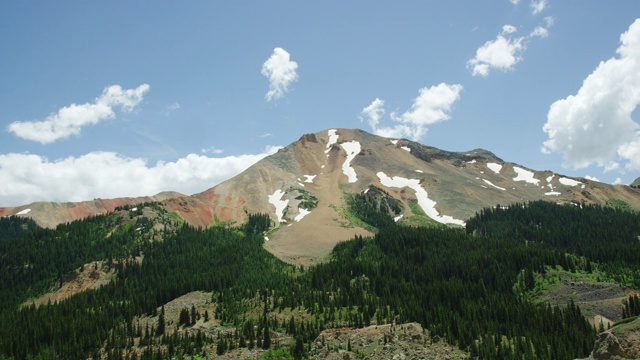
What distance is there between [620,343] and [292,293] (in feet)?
324

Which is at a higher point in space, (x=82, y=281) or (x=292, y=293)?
(x=82, y=281)

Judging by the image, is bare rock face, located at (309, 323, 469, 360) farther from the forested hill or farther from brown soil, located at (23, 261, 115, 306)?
brown soil, located at (23, 261, 115, 306)

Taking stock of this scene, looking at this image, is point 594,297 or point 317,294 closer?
point 594,297

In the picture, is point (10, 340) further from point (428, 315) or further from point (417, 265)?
point (417, 265)

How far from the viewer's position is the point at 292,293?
138 m

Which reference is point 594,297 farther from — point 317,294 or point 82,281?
point 82,281

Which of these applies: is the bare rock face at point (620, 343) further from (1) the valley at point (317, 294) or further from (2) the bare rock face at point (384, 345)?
(2) the bare rock face at point (384, 345)

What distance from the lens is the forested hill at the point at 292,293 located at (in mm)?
101625

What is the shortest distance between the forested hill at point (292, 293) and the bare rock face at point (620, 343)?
38509 mm

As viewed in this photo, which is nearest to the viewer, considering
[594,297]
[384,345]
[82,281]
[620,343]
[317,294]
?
[620,343]

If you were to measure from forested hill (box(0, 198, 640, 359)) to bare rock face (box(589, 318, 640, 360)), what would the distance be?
38.5 meters

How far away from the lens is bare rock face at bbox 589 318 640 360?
46.1 meters

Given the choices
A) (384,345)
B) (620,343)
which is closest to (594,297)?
(384,345)

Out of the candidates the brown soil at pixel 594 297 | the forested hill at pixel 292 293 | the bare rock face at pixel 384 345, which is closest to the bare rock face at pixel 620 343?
the bare rock face at pixel 384 345
